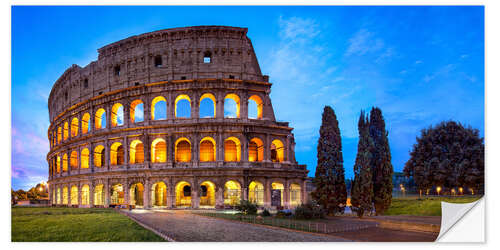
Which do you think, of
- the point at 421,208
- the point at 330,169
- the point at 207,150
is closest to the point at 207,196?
the point at 207,150

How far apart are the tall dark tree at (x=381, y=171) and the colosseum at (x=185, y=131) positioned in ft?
32.7

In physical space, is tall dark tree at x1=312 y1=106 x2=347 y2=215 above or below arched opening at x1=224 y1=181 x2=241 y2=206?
above

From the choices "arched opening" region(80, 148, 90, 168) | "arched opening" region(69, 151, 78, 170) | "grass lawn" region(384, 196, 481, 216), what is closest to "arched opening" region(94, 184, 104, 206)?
"arched opening" region(80, 148, 90, 168)

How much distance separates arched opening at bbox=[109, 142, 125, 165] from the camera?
33594mm

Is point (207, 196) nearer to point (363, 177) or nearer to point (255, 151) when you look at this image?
point (255, 151)

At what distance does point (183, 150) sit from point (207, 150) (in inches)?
98.6

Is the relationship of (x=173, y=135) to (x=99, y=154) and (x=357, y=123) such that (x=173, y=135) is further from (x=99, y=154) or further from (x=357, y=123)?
(x=357, y=123)

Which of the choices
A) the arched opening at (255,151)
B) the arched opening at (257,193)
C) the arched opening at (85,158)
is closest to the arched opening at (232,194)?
the arched opening at (257,193)

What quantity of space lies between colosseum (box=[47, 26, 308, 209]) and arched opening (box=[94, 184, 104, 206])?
0.11 m

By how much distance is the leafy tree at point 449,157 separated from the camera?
2872 cm

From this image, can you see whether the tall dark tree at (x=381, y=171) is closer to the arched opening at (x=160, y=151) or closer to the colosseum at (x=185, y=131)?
the colosseum at (x=185, y=131)

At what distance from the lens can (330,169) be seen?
21.7 metres

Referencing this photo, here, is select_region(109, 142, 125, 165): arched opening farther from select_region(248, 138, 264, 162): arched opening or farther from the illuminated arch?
select_region(248, 138, 264, 162): arched opening
